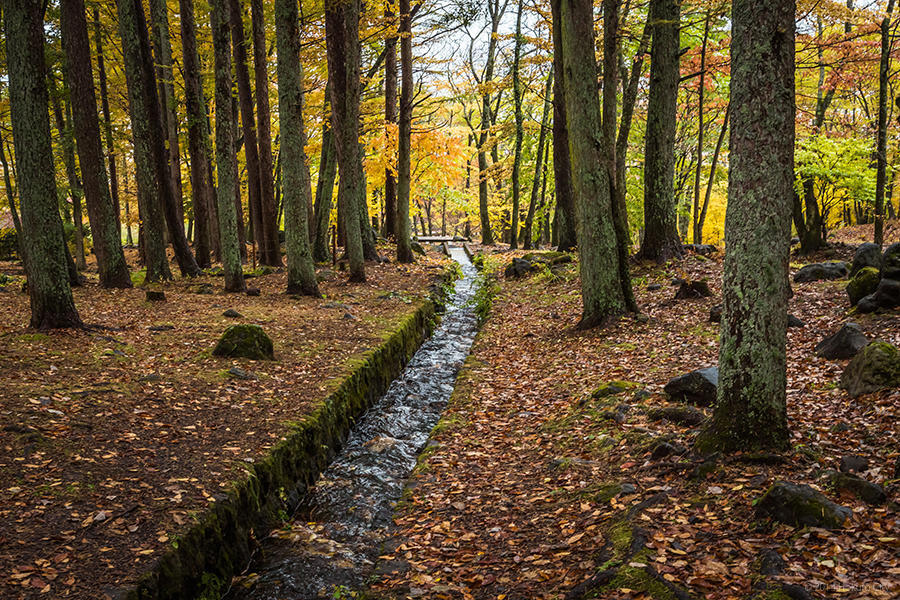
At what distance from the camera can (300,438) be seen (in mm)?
5895

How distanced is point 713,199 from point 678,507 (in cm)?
3003

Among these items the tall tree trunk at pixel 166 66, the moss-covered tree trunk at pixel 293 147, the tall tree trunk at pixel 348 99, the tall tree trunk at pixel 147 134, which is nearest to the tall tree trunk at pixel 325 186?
the tall tree trunk at pixel 348 99

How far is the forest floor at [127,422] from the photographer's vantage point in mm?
3604

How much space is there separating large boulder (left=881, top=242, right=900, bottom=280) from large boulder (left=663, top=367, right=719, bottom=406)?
3.18 m

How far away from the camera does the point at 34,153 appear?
706cm

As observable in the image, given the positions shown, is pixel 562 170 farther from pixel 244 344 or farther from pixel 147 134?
pixel 244 344

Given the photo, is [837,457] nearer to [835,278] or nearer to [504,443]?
[504,443]

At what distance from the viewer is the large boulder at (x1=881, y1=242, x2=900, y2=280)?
705 cm

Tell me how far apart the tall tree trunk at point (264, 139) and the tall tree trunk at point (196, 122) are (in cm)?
146

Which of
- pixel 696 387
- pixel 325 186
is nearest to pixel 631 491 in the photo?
Result: pixel 696 387

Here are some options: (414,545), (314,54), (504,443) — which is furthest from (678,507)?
(314,54)

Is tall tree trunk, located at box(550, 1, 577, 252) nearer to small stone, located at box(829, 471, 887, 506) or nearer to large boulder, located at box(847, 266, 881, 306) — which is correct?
large boulder, located at box(847, 266, 881, 306)

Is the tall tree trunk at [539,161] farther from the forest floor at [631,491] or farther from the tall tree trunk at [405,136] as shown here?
the forest floor at [631,491]

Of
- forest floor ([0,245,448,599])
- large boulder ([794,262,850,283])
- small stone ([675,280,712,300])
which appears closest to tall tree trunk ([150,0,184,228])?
forest floor ([0,245,448,599])
